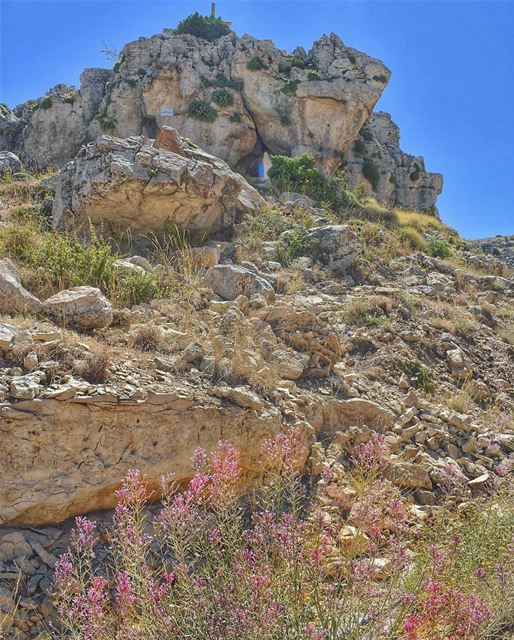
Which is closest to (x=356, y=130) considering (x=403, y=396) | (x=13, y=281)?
(x=403, y=396)

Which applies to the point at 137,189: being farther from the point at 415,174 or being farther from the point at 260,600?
the point at 415,174

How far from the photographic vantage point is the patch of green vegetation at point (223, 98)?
17.4 m

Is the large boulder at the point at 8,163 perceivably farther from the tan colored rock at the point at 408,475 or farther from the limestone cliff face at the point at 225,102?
the tan colored rock at the point at 408,475

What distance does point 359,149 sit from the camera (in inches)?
803

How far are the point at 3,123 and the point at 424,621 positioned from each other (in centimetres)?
2123

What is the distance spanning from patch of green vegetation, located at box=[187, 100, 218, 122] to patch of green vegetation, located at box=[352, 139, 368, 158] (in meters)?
6.08

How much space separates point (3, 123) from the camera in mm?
18938

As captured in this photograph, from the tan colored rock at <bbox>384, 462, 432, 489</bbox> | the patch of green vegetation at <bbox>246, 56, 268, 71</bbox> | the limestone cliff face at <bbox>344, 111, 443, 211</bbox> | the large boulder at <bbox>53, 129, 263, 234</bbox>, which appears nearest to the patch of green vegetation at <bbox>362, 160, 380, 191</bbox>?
the limestone cliff face at <bbox>344, 111, 443, 211</bbox>

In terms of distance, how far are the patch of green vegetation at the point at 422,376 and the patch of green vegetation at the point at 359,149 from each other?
50.9 ft

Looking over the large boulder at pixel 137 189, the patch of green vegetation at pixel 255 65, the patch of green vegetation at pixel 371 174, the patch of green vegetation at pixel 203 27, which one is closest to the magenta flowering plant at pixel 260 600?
the large boulder at pixel 137 189

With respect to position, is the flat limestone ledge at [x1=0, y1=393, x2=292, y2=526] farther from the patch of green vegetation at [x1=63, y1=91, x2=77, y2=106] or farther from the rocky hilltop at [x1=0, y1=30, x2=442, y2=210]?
the patch of green vegetation at [x1=63, y1=91, x2=77, y2=106]

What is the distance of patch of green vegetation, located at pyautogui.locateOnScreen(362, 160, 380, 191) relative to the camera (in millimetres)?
19891

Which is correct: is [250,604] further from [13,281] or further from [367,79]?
[367,79]

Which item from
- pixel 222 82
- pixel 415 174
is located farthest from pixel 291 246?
pixel 415 174
